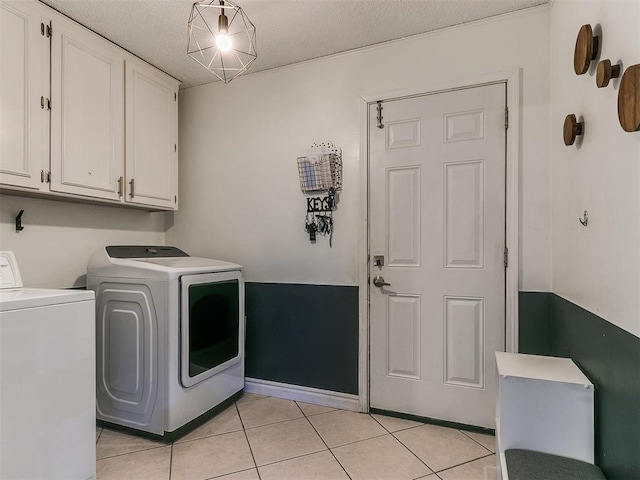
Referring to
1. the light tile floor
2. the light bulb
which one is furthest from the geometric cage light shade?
the light tile floor

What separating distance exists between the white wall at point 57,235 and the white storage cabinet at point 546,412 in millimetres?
2545

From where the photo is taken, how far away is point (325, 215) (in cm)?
253

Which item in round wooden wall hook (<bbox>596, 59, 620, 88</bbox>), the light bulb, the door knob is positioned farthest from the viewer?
the door knob

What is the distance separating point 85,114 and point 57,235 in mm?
785

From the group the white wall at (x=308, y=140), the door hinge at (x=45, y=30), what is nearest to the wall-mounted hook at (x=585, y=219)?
the white wall at (x=308, y=140)

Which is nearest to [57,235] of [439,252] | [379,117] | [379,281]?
[379,281]

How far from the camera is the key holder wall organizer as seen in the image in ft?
8.05

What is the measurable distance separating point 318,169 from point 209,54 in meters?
1.13

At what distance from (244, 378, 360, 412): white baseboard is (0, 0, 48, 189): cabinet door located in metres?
1.94

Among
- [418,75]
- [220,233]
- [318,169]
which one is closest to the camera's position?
[418,75]

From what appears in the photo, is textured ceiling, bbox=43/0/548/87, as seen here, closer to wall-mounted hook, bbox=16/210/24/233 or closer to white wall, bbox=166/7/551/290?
white wall, bbox=166/7/551/290

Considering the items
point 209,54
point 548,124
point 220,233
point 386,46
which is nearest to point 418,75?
point 386,46

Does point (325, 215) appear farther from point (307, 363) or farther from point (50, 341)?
point (50, 341)

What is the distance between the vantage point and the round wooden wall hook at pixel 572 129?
145 cm
